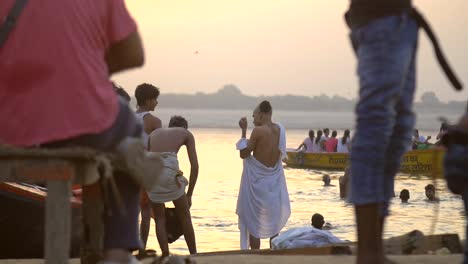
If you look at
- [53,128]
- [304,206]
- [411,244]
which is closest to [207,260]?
[411,244]

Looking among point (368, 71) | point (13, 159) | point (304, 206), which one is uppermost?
point (368, 71)

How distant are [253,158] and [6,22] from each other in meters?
10.2

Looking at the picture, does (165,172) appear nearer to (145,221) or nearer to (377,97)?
(145,221)

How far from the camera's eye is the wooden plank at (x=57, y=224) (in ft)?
14.5

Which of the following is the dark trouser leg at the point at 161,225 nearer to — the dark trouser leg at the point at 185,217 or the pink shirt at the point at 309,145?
the dark trouser leg at the point at 185,217

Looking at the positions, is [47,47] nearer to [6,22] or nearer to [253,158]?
[6,22]

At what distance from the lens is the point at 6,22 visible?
4387 millimetres

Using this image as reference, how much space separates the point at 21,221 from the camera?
33.9 feet

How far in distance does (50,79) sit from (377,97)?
1.34 meters

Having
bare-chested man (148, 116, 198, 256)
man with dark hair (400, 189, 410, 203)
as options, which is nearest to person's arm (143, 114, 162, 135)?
bare-chested man (148, 116, 198, 256)

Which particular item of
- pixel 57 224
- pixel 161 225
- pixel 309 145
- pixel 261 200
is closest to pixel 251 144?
pixel 261 200

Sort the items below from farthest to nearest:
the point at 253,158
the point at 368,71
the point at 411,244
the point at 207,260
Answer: the point at 253,158 < the point at 411,244 < the point at 207,260 < the point at 368,71

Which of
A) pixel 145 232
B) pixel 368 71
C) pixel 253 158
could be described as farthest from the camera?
pixel 253 158

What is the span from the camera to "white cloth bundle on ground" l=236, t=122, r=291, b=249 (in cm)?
1442
